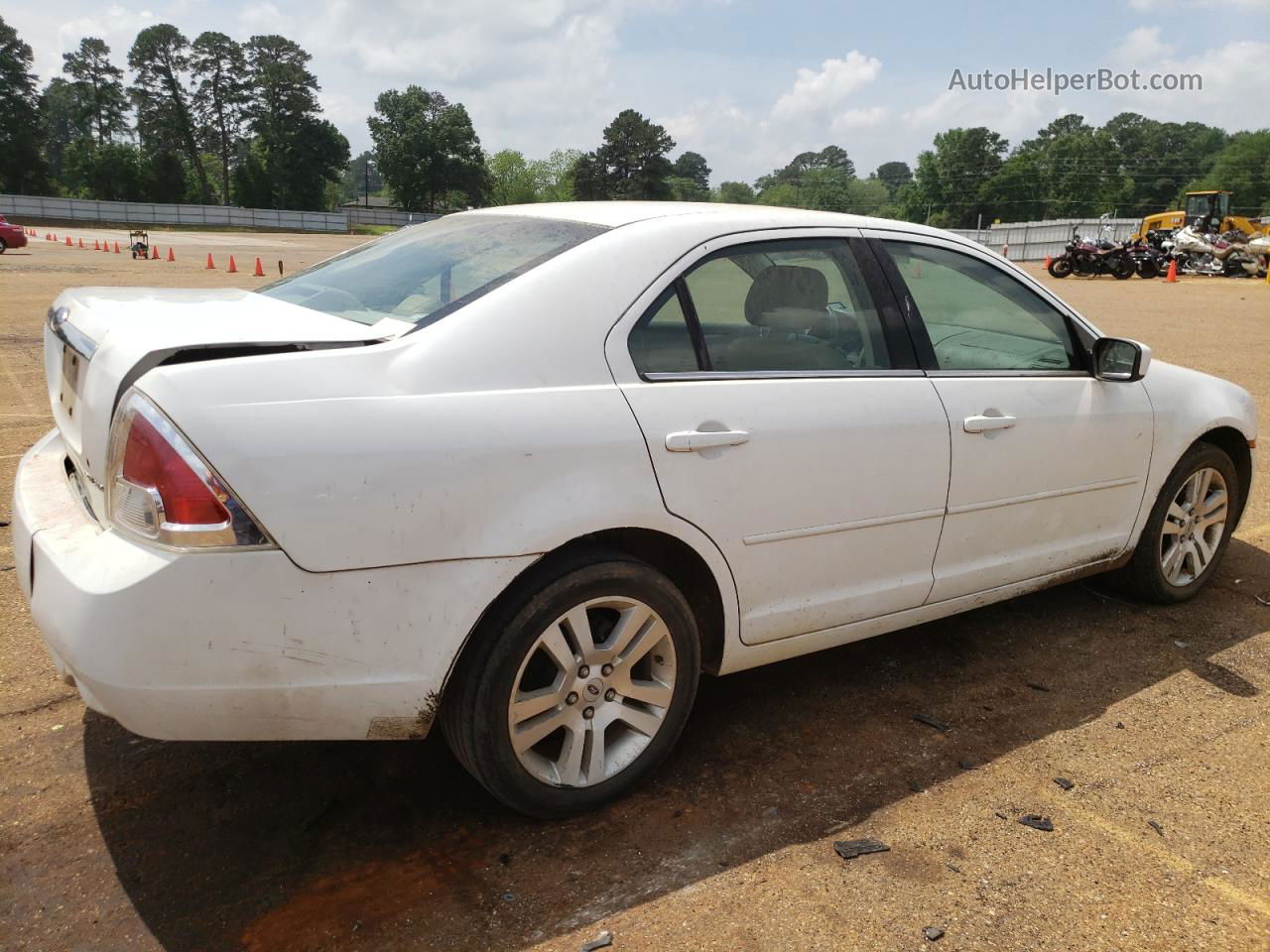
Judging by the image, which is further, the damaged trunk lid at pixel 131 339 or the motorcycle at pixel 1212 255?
the motorcycle at pixel 1212 255

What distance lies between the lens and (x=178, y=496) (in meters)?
2.12

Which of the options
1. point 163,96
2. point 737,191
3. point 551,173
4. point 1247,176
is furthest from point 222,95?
point 1247,176

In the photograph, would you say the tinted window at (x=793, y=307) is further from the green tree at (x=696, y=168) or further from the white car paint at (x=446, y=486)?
the green tree at (x=696, y=168)

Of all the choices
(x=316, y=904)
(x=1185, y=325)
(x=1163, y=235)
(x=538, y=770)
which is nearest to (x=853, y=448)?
(x=538, y=770)

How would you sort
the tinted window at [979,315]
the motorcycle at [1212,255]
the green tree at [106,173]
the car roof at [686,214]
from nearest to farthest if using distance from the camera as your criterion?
the car roof at [686,214] → the tinted window at [979,315] → the motorcycle at [1212,255] → the green tree at [106,173]

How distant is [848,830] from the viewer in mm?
2711

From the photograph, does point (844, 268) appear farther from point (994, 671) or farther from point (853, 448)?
point (994, 671)

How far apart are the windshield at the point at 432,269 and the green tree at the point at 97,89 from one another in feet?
382

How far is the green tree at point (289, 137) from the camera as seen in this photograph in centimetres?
9175

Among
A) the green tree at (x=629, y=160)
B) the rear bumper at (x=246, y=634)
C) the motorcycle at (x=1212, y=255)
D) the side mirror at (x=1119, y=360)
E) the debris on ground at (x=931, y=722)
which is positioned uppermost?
the green tree at (x=629, y=160)

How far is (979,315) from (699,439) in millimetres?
1662

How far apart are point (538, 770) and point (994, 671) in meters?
1.97

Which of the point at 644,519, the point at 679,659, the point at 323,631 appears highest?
the point at 644,519

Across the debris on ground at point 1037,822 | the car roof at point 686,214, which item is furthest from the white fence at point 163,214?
the debris on ground at point 1037,822
